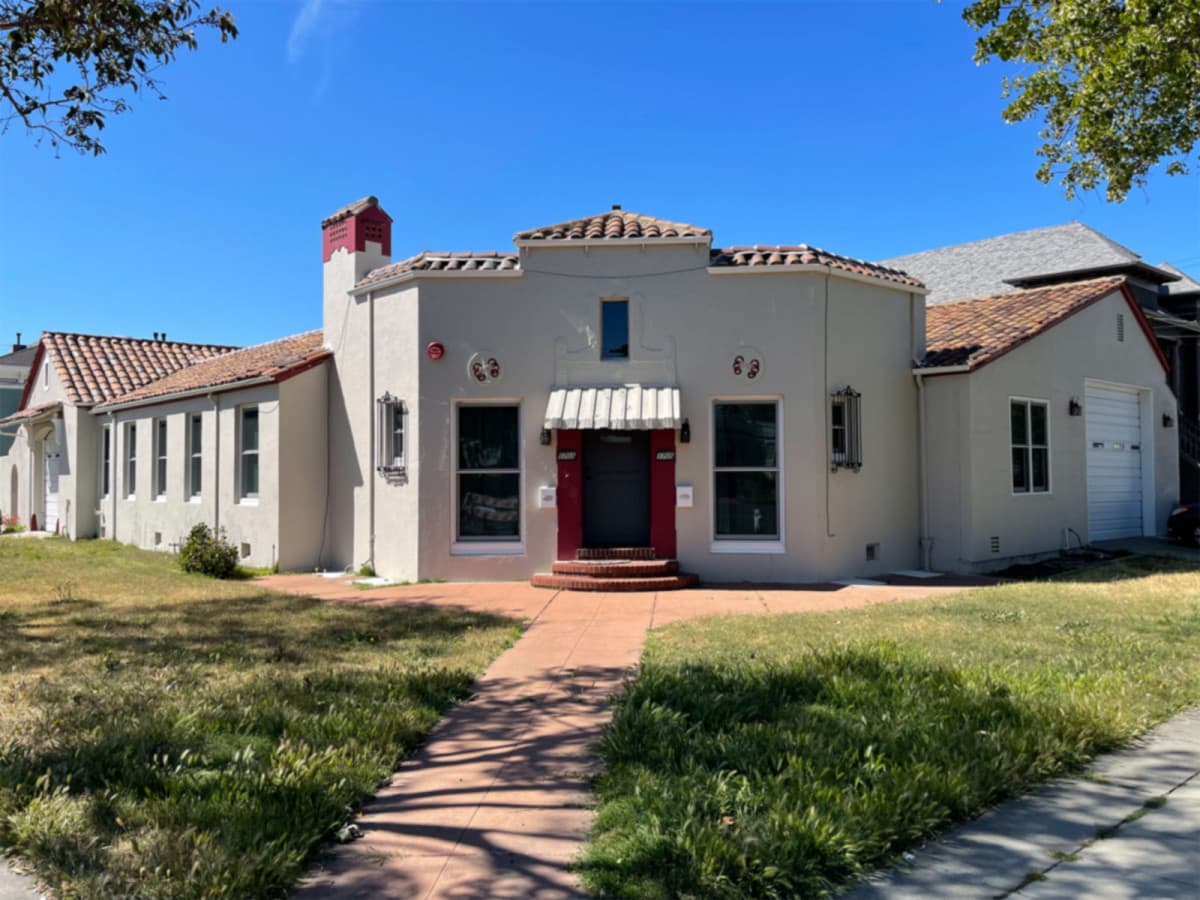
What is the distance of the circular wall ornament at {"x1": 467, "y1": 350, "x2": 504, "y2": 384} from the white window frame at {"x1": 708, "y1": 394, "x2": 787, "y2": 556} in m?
3.21

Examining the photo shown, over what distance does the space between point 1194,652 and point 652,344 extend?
303 inches

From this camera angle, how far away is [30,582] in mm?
13203

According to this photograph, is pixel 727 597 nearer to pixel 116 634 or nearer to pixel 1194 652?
pixel 1194 652

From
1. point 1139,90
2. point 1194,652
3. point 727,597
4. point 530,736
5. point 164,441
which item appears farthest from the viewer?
point 164,441

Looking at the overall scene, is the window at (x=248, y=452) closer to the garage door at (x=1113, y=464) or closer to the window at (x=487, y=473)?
the window at (x=487, y=473)

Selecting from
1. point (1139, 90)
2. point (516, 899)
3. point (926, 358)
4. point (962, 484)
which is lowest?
point (516, 899)

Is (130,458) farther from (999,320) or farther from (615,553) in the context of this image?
(999,320)

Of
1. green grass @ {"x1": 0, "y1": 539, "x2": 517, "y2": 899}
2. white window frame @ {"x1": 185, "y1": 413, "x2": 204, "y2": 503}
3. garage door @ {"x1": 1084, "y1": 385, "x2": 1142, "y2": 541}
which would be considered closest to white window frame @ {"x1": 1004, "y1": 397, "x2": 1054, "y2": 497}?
garage door @ {"x1": 1084, "y1": 385, "x2": 1142, "y2": 541}

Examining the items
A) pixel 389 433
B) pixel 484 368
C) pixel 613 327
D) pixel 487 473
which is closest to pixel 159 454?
pixel 389 433

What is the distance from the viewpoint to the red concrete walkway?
373 cm

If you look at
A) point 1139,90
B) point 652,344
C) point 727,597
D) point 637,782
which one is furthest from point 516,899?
point 1139,90

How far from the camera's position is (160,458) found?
19250 millimetres

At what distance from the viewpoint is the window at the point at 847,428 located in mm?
13180

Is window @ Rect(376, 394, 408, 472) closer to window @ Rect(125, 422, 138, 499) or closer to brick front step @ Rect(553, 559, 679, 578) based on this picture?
brick front step @ Rect(553, 559, 679, 578)
